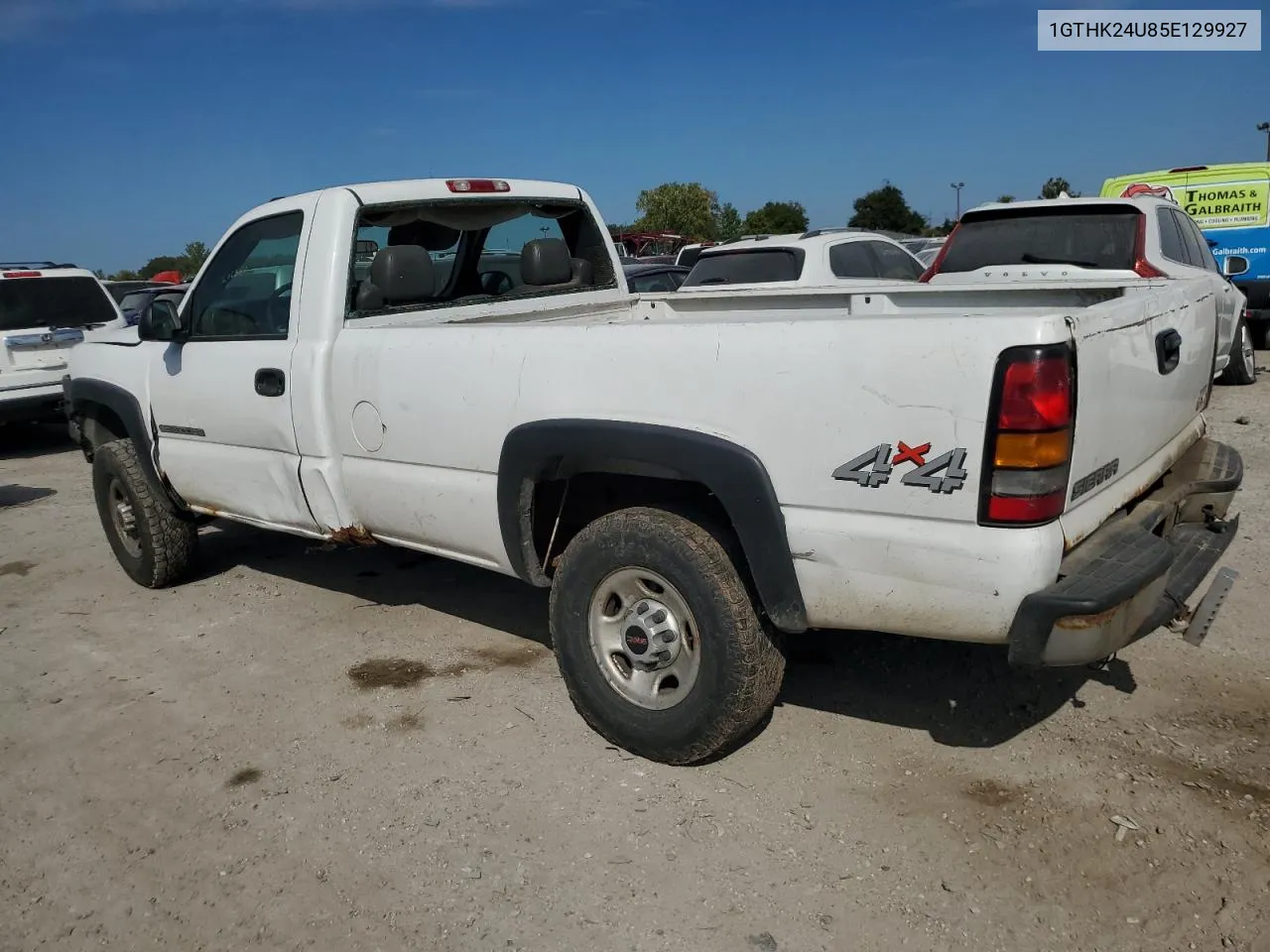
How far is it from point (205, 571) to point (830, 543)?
436cm

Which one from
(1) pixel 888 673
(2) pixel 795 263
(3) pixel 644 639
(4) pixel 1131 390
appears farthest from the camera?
(2) pixel 795 263

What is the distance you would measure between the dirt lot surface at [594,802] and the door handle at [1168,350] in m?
1.24

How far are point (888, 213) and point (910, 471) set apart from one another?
207 ft

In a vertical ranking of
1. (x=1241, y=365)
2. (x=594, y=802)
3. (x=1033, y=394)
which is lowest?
(x=1241, y=365)

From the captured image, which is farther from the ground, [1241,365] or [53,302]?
[53,302]

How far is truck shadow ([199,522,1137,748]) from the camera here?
3.63 meters

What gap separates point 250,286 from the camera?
461 cm

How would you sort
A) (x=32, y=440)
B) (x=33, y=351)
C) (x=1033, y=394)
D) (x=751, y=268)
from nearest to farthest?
(x=1033, y=394)
(x=751, y=268)
(x=33, y=351)
(x=32, y=440)

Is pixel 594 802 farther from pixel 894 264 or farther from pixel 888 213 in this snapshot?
pixel 888 213

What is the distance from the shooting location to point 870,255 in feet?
31.6

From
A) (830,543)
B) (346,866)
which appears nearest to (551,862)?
(346,866)

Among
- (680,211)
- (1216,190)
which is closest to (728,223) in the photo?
(680,211)

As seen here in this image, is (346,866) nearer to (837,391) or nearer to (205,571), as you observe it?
(837,391)

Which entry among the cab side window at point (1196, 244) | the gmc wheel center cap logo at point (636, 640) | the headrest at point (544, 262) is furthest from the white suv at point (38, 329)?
the cab side window at point (1196, 244)
